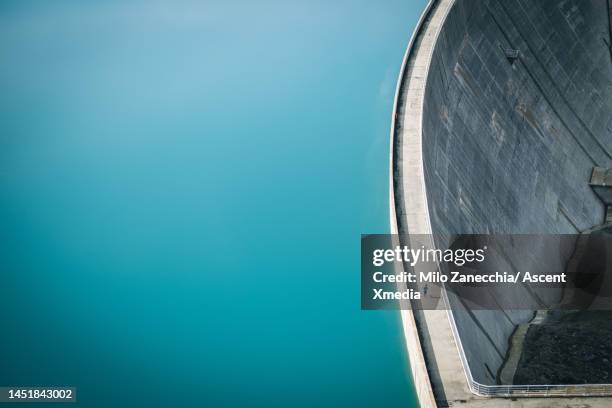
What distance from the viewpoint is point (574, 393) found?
53.4ft

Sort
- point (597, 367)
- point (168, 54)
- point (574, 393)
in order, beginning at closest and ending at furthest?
point (574, 393) < point (597, 367) < point (168, 54)

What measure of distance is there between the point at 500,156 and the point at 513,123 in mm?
2611

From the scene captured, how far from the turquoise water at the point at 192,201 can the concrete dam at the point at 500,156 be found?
1201 millimetres

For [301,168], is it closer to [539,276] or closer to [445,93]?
[445,93]

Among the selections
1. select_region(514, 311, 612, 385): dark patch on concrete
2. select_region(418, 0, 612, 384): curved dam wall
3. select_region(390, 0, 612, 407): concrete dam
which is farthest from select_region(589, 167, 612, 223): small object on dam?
select_region(514, 311, 612, 385): dark patch on concrete

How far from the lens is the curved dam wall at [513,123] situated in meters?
24.5

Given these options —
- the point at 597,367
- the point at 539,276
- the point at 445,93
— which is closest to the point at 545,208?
the point at 539,276

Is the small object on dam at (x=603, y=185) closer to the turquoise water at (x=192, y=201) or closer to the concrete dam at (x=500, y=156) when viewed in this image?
the concrete dam at (x=500, y=156)

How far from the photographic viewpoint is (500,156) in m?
29.2

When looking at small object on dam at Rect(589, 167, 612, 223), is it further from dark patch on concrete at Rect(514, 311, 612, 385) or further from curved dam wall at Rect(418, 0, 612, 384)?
dark patch on concrete at Rect(514, 311, 612, 385)

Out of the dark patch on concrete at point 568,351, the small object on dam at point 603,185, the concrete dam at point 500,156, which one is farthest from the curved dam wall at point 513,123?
the dark patch on concrete at point 568,351

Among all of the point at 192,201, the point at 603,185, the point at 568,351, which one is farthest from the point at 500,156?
the point at 192,201

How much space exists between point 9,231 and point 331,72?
44.8 feet

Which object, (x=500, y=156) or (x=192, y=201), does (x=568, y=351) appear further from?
(x=192, y=201)
